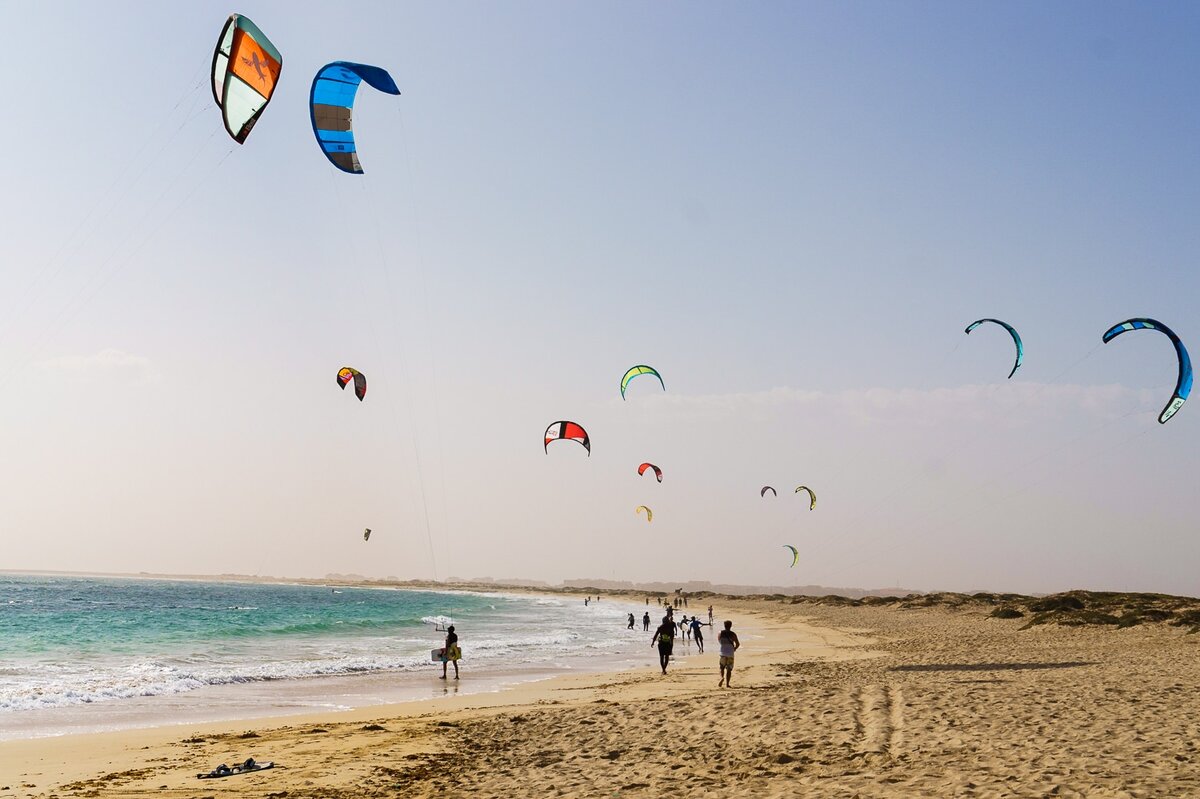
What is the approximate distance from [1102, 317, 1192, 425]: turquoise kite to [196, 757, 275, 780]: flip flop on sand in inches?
707

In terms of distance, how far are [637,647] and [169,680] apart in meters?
14.5

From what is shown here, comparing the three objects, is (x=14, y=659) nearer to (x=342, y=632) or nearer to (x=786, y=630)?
(x=342, y=632)

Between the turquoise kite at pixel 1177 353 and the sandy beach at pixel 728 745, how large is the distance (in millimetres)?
7372

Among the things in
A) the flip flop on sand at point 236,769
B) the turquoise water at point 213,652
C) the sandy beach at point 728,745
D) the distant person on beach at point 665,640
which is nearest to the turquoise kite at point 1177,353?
the sandy beach at point 728,745

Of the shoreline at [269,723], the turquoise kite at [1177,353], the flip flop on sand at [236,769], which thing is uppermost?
the turquoise kite at [1177,353]

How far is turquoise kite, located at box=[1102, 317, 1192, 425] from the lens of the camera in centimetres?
1814

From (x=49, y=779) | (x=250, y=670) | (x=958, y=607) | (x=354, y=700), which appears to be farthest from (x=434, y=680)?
(x=958, y=607)

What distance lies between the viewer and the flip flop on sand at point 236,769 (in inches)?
323

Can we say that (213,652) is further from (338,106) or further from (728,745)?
(728,745)

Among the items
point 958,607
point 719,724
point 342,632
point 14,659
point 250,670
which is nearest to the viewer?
point 719,724

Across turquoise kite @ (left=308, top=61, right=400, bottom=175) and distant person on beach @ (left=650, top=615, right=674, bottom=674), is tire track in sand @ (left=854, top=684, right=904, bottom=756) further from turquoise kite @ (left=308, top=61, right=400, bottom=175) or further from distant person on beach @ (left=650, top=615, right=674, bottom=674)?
turquoise kite @ (left=308, top=61, right=400, bottom=175)

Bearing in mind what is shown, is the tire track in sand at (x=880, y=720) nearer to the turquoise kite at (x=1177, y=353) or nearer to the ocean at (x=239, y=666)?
the ocean at (x=239, y=666)

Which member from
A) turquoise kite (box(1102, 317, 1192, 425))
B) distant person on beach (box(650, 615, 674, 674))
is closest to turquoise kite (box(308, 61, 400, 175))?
distant person on beach (box(650, 615, 674, 674))

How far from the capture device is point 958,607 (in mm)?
44812
